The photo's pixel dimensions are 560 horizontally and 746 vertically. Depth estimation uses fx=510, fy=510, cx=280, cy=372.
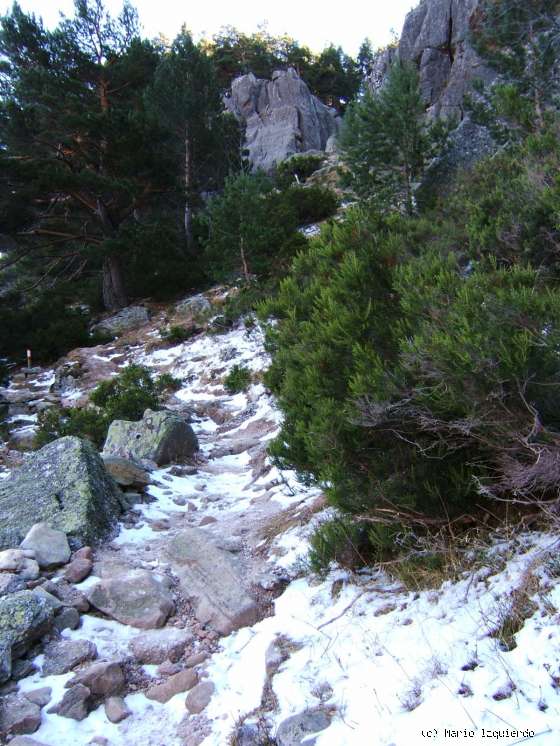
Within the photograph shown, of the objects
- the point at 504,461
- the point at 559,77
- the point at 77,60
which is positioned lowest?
the point at 504,461

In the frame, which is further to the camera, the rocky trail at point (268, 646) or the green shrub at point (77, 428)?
the green shrub at point (77, 428)

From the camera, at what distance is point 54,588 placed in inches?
153

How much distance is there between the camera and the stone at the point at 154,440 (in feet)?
23.9

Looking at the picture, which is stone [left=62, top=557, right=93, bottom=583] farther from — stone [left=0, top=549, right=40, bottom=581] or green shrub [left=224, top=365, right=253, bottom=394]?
green shrub [left=224, top=365, right=253, bottom=394]

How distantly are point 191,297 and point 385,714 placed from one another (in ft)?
56.8

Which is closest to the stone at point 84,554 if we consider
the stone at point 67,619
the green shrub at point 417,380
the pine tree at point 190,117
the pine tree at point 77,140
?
the stone at point 67,619

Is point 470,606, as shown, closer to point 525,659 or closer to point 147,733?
point 525,659

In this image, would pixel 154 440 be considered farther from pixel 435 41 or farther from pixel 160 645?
pixel 435 41

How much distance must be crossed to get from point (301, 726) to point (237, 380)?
8.69 meters

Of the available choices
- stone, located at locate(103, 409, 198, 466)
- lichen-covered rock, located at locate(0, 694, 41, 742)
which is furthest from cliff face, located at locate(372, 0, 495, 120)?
lichen-covered rock, located at locate(0, 694, 41, 742)

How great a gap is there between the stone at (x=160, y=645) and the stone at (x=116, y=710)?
0.38m

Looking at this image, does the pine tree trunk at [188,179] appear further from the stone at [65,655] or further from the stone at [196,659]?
the stone at [196,659]

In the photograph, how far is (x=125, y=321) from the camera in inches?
721

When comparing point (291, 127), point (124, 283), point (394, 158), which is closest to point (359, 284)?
point (394, 158)
